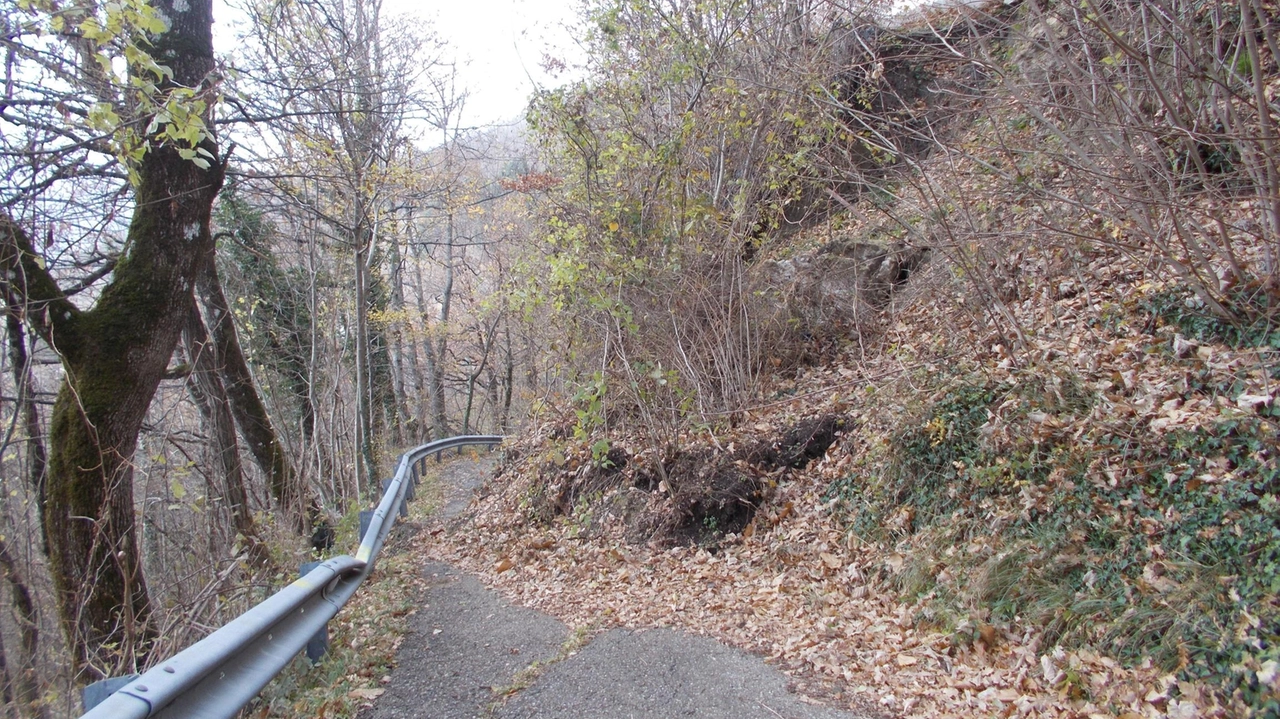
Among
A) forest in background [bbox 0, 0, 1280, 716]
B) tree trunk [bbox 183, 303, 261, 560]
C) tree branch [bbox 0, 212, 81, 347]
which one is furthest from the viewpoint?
tree trunk [bbox 183, 303, 261, 560]

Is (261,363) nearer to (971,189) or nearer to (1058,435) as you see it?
(971,189)

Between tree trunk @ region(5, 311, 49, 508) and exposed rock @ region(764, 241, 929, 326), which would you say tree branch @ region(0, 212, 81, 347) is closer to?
tree trunk @ region(5, 311, 49, 508)

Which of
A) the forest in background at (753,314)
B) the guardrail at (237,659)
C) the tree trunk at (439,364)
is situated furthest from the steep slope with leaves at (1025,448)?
the tree trunk at (439,364)

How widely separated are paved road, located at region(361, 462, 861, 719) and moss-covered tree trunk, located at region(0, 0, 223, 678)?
6.71ft

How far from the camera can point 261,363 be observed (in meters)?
13.7

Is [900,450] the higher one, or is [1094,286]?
[1094,286]

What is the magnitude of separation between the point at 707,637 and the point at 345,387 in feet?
42.0

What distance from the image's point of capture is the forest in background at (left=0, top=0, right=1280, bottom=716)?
403 centimetres

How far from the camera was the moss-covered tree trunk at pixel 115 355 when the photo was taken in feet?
16.6

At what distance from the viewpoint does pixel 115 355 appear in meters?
5.40

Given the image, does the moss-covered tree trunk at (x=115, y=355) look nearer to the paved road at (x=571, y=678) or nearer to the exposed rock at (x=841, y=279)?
the paved road at (x=571, y=678)

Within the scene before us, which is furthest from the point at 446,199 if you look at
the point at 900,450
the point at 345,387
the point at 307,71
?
the point at 900,450

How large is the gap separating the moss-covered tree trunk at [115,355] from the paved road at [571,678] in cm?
204

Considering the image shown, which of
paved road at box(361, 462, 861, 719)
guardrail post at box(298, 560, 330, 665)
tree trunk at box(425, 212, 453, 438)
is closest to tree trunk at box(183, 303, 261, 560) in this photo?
paved road at box(361, 462, 861, 719)
